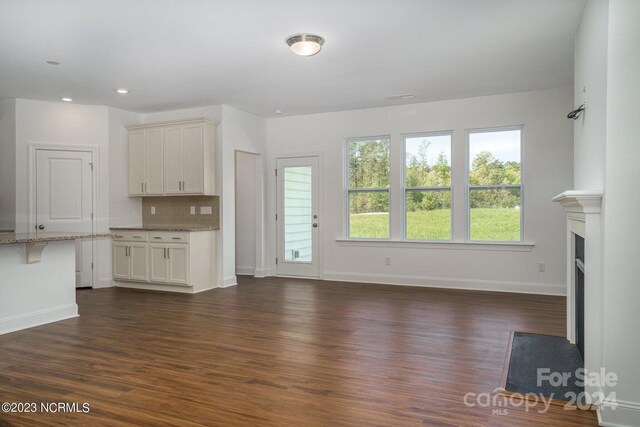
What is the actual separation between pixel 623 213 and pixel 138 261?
592cm

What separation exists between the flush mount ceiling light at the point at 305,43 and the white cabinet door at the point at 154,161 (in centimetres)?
338

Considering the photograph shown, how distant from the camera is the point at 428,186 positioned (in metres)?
6.41

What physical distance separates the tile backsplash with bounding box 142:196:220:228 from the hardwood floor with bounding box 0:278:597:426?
1.54m

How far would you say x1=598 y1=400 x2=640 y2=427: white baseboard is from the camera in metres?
2.26

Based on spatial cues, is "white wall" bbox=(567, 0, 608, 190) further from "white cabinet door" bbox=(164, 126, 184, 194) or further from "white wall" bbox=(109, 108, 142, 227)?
"white wall" bbox=(109, 108, 142, 227)

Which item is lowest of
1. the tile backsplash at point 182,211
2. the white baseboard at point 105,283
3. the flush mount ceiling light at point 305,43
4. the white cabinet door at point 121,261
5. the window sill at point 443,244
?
the white baseboard at point 105,283

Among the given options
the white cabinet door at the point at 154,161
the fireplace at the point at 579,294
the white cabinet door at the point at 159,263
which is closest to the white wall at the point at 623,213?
the fireplace at the point at 579,294

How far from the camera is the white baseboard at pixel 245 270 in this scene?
7.54 metres

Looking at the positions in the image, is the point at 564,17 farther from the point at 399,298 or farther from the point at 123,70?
the point at 123,70

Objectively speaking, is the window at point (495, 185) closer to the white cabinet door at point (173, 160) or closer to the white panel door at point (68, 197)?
the white cabinet door at point (173, 160)

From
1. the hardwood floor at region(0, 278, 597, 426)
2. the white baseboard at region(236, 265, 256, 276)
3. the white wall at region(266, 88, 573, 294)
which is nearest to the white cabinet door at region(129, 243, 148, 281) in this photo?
the hardwood floor at region(0, 278, 597, 426)

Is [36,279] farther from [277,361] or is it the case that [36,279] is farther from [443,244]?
[443,244]

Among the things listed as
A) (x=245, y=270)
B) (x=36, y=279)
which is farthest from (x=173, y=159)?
(x=36, y=279)

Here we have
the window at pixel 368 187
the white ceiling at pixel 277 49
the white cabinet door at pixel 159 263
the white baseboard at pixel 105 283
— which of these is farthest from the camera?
the window at pixel 368 187
